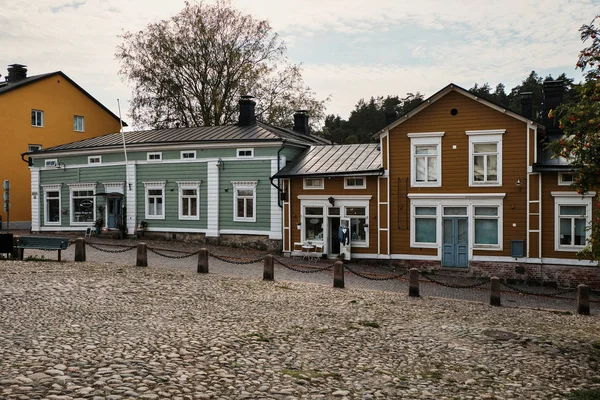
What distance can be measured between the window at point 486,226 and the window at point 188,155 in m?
14.3

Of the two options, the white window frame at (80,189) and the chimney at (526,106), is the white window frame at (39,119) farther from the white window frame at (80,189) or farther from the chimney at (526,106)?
the chimney at (526,106)

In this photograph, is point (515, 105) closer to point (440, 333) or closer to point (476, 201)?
point (476, 201)

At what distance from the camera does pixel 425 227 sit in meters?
23.6

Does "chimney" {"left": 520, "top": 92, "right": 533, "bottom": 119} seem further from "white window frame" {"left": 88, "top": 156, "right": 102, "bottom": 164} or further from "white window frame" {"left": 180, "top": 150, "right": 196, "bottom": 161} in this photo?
"white window frame" {"left": 88, "top": 156, "right": 102, "bottom": 164}

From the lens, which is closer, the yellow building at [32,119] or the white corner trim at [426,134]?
the white corner trim at [426,134]

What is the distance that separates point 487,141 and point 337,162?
6755mm

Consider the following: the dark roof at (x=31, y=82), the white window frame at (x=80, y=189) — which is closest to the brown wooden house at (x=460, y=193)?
the white window frame at (x=80, y=189)

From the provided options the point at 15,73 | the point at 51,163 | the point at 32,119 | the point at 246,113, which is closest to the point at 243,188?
the point at 246,113

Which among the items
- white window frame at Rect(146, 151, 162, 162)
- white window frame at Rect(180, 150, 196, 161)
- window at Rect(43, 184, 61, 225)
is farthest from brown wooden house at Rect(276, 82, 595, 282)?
window at Rect(43, 184, 61, 225)

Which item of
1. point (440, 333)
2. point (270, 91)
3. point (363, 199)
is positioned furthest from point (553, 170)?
point (270, 91)

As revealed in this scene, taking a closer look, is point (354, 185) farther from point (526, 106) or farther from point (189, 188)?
point (189, 188)

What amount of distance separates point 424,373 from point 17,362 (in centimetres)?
601

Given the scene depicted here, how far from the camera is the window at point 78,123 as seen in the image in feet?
139

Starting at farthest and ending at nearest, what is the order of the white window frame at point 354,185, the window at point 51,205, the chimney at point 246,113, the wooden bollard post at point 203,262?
the window at point 51,205 < the chimney at point 246,113 < the white window frame at point 354,185 < the wooden bollard post at point 203,262
